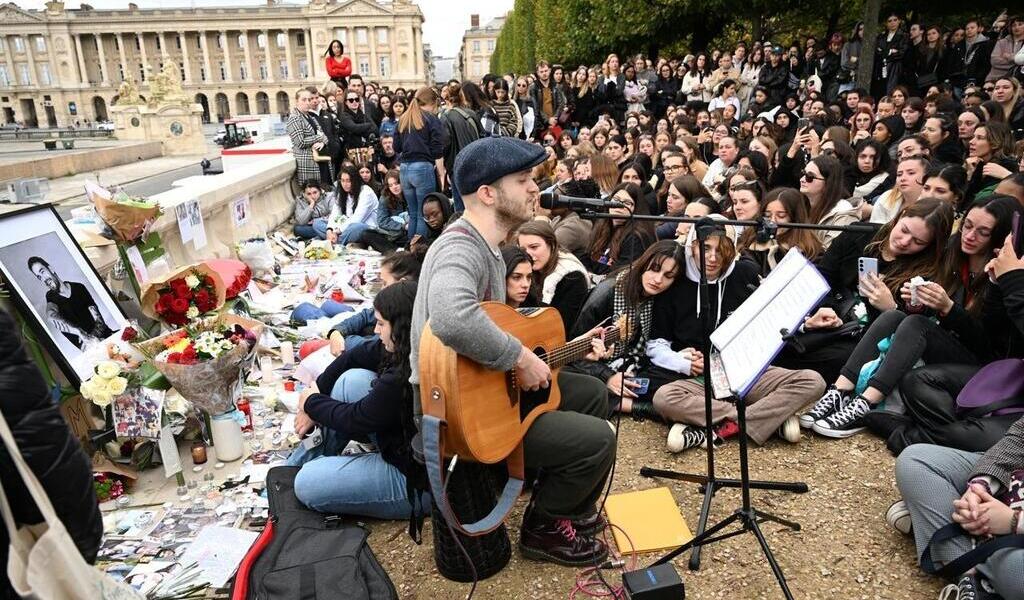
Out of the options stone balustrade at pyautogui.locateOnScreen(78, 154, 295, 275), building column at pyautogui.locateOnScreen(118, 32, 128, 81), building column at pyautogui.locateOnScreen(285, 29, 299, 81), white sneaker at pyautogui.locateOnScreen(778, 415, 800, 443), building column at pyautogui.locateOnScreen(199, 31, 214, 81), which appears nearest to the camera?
white sneaker at pyautogui.locateOnScreen(778, 415, 800, 443)

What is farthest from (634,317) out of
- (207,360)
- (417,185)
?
(417,185)

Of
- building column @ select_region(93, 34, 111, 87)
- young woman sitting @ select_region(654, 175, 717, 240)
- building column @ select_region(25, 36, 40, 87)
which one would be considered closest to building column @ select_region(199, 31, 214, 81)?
building column @ select_region(93, 34, 111, 87)

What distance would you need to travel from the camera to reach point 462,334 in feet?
7.17

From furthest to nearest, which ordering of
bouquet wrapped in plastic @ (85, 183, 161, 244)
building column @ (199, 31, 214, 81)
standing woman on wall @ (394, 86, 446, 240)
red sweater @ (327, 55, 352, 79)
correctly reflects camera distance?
building column @ (199, 31, 214, 81)
red sweater @ (327, 55, 352, 79)
standing woman on wall @ (394, 86, 446, 240)
bouquet wrapped in plastic @ (85, 183, 161, 244)

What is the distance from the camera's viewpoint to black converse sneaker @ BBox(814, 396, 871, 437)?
3969 mm

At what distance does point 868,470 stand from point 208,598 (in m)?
3.50

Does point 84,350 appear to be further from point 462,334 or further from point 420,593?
point 462,334

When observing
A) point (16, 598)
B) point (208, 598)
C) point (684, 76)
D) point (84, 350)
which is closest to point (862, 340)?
point (208, 598)

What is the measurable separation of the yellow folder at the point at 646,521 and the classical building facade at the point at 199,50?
84569mm

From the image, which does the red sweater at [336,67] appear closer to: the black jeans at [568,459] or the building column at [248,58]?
the black jeans at [568,459]

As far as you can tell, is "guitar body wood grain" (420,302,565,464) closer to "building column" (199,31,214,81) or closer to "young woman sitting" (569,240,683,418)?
"young woman sitting" (569,240,683,418)

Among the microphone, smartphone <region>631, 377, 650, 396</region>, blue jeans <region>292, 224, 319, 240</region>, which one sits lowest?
smartphone <region>631, 377, 650, 396</region>

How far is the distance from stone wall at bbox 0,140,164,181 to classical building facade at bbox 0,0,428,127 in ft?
183

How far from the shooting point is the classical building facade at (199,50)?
83.6 m
